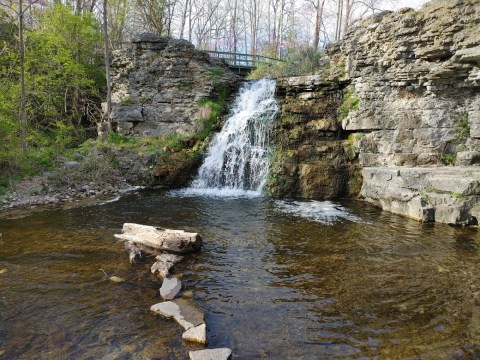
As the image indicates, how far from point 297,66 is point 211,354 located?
15.3 meters

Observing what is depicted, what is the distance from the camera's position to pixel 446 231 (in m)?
6.96

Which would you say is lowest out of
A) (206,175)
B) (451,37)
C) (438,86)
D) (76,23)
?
(206,175)

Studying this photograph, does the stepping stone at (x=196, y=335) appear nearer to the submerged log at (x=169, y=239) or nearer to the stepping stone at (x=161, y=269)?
the stepping stone at (x=161, y=269)

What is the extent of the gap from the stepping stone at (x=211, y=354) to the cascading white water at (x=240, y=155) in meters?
7.82

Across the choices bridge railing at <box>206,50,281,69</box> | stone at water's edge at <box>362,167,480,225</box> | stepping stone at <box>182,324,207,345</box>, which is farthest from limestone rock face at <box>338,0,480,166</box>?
bridge railing at <box>206,50,281,69</box>

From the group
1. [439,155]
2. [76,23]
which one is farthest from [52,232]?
[76,23]

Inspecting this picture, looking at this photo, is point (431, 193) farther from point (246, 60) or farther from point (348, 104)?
point (246, 60)

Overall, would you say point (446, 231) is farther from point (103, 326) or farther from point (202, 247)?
point (103, 326)

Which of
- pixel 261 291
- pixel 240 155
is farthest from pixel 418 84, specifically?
pixel 261 291

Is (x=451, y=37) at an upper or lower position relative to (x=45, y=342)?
upper

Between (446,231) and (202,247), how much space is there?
16.4 ft

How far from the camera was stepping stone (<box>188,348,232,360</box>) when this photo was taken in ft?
9.62

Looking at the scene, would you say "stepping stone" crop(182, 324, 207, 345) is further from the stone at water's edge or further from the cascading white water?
the cascading white water

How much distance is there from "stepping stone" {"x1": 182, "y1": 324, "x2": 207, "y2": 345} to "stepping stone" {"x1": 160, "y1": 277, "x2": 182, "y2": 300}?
0.84 meters
